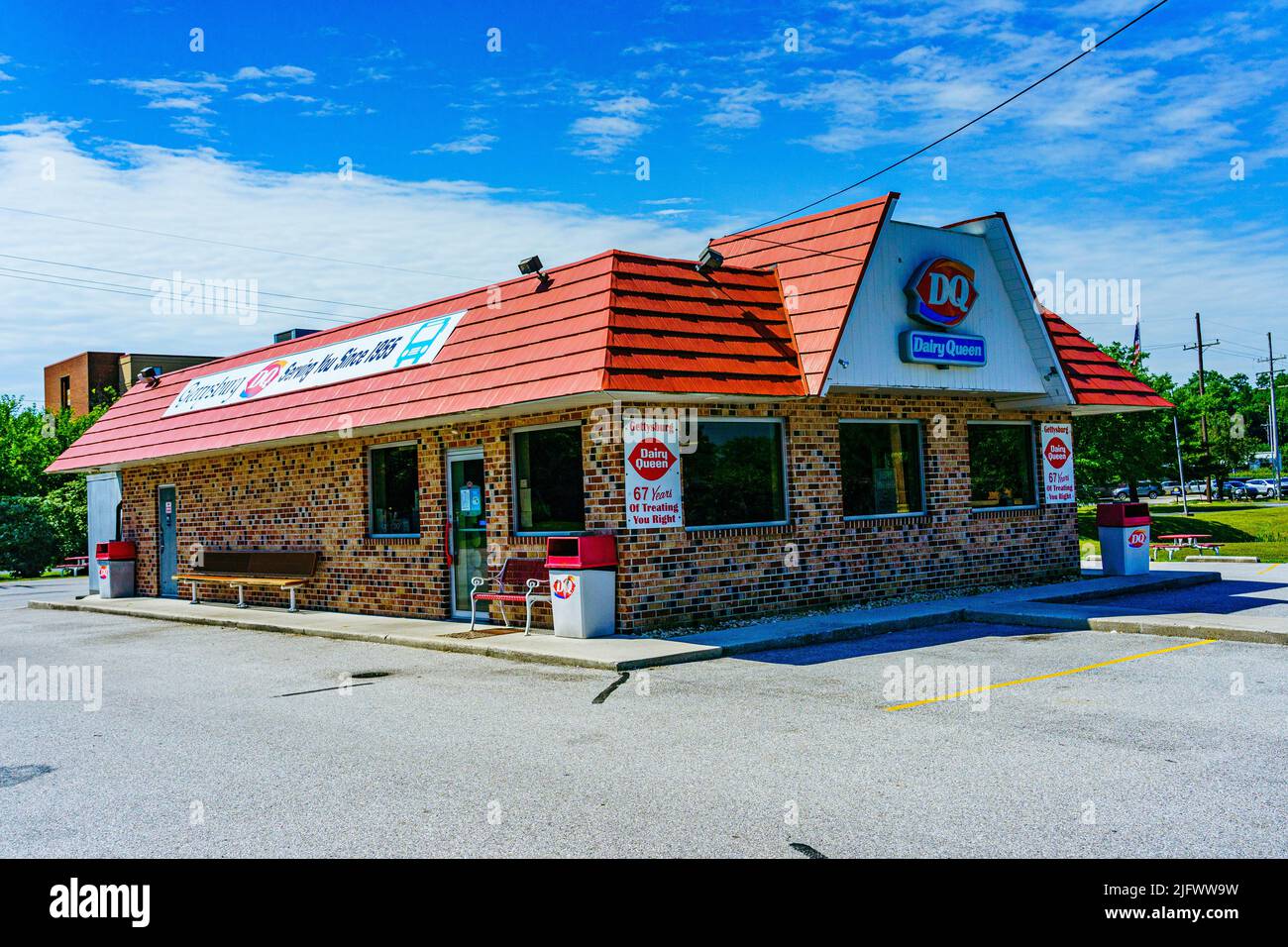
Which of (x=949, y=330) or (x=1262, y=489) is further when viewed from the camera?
(x=1262, y=489)

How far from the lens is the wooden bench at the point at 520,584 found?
1371cm

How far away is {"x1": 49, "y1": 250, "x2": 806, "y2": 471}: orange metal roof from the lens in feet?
42.3

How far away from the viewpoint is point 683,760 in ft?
23.4

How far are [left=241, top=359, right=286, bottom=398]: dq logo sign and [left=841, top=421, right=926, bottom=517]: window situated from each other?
12071 mm

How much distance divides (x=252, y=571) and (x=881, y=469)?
12661mm

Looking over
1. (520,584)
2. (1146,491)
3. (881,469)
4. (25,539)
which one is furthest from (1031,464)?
(1146,491)

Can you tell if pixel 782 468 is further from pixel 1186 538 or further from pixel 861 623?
pixel 1186 538

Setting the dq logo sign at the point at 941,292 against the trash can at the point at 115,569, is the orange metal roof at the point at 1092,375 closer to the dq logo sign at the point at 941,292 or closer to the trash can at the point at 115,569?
the dq logo sign at the point at 941,292

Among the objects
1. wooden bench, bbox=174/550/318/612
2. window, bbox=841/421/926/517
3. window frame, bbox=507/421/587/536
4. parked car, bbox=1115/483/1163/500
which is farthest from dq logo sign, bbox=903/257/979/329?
parked car, bbox=1115/483/1163/500

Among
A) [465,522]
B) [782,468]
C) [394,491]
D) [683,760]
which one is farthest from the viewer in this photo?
[394,491]

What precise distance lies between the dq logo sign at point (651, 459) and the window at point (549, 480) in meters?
0.93

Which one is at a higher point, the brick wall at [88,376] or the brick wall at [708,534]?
the brick wall at [88,376]

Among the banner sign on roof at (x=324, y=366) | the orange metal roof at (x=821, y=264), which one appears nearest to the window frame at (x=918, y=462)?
the orange metal roof at (x=821, y=264)

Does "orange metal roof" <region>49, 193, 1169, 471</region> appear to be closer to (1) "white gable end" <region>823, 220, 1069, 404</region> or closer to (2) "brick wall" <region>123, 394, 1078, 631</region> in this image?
(1) "white gable end" <region>823, 220, 1069, 404</region>
